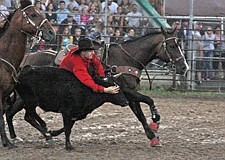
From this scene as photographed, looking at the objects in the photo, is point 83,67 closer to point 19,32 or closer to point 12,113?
point 19,32

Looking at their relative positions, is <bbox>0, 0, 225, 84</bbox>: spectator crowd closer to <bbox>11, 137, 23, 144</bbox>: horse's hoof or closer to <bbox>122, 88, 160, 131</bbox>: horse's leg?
<bbox>11, 137, 23, 144</bbox>: horse's hoof

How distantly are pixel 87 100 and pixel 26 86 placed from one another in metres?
0.91

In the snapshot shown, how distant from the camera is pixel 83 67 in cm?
808

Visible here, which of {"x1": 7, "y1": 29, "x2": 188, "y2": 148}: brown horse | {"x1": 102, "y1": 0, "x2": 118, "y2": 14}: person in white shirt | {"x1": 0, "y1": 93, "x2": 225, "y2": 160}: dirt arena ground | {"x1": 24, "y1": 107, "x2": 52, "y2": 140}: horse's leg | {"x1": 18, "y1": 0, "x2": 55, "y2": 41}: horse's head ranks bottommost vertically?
{"x1": 0, "y1": 93, "x2": 225, "y2": 160}: dirt arena ground

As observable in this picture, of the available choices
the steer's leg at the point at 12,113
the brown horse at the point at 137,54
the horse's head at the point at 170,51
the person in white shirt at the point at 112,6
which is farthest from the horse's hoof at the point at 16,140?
the person in white shirt at the point at 112,6

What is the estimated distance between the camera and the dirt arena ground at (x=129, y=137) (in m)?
7.87

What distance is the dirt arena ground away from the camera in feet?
25.8

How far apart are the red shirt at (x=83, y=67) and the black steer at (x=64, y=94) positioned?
0.11 m

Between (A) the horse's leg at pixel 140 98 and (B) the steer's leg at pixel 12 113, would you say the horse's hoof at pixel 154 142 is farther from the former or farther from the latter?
(B) the steer's leg at pixel 12 113

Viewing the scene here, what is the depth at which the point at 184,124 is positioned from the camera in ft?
35.5

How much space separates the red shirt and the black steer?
0.37 ft

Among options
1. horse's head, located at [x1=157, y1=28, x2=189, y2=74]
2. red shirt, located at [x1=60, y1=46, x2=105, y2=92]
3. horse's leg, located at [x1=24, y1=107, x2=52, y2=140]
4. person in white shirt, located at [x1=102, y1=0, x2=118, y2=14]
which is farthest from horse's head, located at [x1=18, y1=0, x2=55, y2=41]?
person in white shirt, located at [x1=102, y1=0, x2=118, y2=14]

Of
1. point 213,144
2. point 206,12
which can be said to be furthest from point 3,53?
point 206,12

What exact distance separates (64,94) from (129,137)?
167cm
